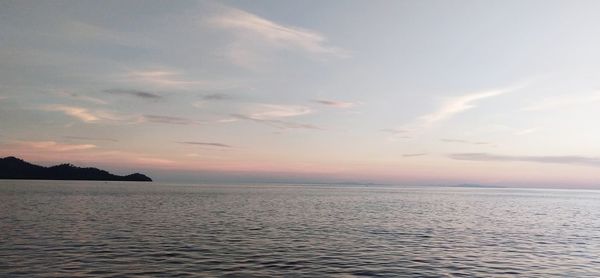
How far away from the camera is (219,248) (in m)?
41.6

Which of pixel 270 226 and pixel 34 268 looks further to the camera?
pixel 270 226

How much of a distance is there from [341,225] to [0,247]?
42.4 metres

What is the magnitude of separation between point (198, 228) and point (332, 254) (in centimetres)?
2467

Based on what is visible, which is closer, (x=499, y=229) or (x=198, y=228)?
(x=198, y=228)

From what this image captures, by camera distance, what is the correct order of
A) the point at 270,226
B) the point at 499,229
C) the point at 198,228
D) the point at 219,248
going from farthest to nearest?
1. the point at 499,229
2. the point at 270,226
3. the point at 198,228
4. the point at 219,248

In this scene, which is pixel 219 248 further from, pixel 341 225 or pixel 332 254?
pixel 341 225

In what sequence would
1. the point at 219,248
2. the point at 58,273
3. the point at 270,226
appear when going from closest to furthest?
the point at 58,273 → the point at 219,248 → the point at 270,226

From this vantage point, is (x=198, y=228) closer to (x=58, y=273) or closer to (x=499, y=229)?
(x=58, y=273)

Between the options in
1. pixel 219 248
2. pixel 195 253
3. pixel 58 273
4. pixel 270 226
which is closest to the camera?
pixel 58 273

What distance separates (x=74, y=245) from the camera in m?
41.7

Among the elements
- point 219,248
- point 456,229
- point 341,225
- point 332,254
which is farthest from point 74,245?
point 456,229

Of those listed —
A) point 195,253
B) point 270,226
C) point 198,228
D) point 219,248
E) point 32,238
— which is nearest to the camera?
point 195,253

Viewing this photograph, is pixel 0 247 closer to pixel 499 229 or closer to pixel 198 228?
pixel 198 228

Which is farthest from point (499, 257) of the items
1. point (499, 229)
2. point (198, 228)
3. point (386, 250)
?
point (198, 228)
